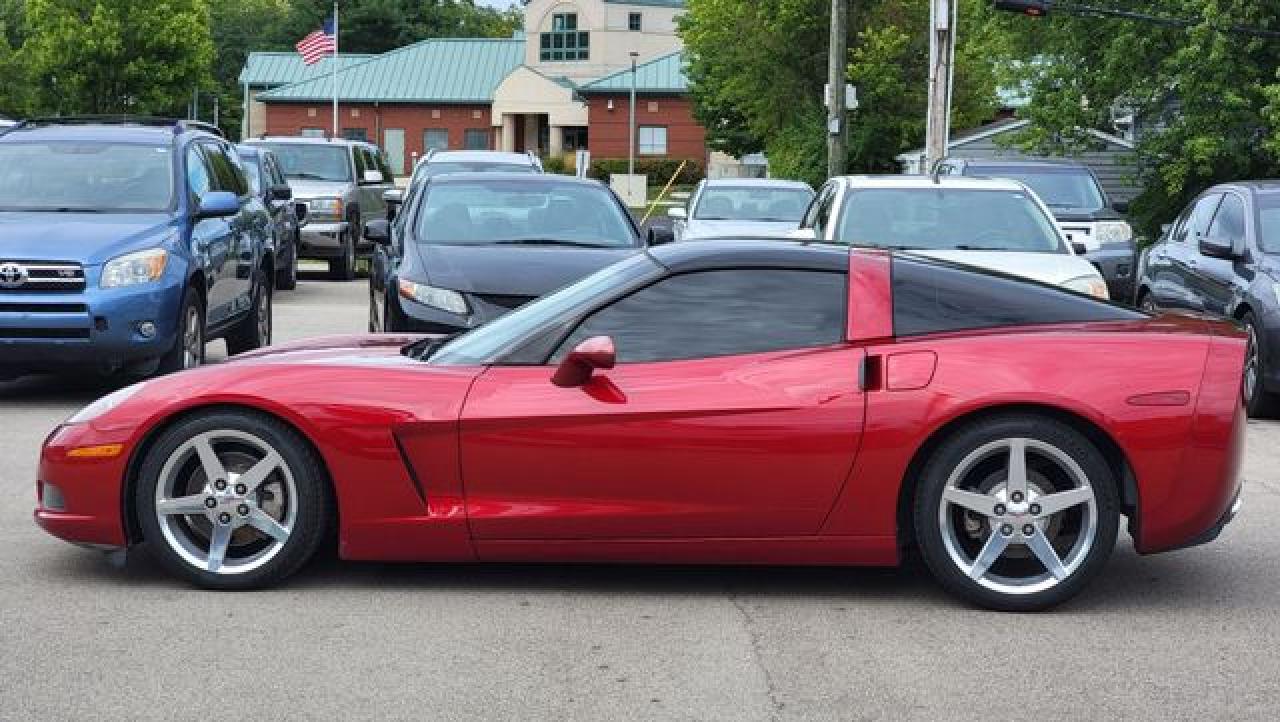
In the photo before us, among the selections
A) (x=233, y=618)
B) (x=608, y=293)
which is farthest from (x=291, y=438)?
(x=608, y=293)

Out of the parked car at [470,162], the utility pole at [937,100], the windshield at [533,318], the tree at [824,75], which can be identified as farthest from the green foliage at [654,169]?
the windshield at [533,318]

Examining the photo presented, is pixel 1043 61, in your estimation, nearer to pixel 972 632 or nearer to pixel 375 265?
pixel 375 265

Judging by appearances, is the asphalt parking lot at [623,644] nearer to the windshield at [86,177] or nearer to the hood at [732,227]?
A: the windshield at [86,177]

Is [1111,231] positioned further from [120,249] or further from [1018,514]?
[1018,514]

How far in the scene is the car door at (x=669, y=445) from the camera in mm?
6359

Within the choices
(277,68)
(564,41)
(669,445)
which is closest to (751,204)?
(669,445)

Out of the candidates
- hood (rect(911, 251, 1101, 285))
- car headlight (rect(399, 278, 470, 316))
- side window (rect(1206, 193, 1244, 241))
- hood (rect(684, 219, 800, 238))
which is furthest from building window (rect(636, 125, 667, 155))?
car headlight (rect(399, 278, 470, 316))

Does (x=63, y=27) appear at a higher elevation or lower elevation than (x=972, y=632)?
higher

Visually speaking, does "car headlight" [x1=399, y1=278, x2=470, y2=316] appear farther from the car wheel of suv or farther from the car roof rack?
the car wheel of suv

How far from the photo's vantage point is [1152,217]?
30484mm

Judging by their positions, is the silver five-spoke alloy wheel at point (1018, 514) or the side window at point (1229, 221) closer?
the silver five-spoke alloy wheel at point (1018, 514)

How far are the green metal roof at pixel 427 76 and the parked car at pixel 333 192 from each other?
6054 centimetres

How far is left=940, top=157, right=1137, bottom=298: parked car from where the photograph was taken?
2148 cm

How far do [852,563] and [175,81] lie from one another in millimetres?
63878
